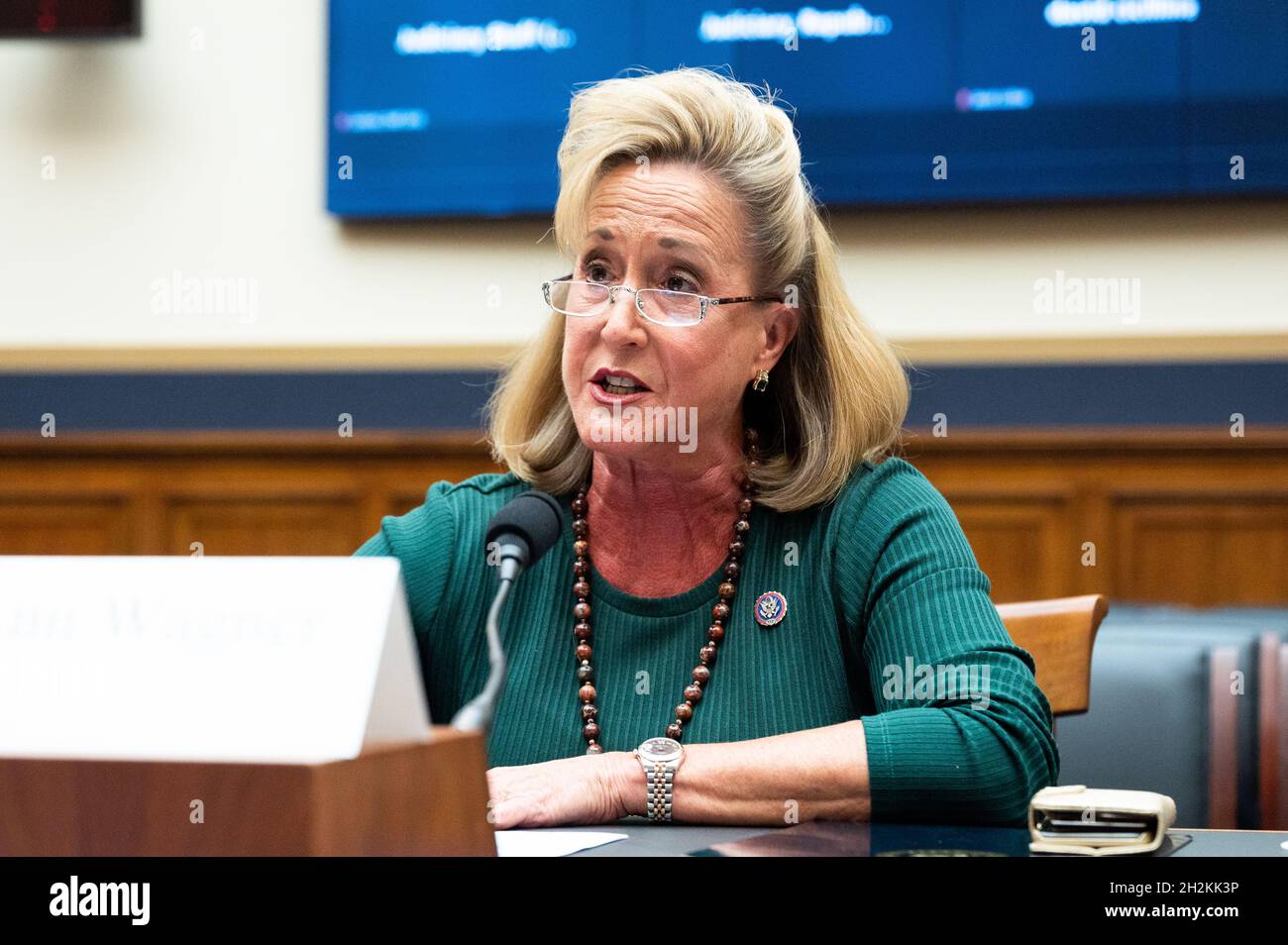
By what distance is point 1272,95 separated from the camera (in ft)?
11.7

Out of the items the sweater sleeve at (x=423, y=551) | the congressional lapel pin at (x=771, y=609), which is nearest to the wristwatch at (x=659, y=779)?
the congressional lapel pin at (x=771, y=609)

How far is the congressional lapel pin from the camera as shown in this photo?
1.63 m

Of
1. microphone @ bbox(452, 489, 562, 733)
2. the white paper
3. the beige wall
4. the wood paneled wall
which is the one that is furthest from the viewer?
the beige wall

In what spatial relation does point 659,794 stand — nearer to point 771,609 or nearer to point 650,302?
point 771,609

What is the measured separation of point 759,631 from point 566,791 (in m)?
0.45

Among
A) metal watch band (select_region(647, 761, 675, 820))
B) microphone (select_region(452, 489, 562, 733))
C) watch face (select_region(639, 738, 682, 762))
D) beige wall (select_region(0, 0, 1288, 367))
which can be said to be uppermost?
beige wall (select_region(0, 0, 1288, 367))

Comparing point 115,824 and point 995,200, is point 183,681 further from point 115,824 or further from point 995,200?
point 995,200

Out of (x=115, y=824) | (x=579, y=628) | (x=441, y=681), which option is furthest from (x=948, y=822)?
(x=115, y=824)

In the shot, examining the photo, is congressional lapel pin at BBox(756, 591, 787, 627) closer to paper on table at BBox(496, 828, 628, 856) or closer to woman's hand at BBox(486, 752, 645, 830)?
woman's hand at BBox(486, 752, 645, 830)

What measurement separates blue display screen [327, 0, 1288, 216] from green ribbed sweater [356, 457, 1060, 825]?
2.15 m

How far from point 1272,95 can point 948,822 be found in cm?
285

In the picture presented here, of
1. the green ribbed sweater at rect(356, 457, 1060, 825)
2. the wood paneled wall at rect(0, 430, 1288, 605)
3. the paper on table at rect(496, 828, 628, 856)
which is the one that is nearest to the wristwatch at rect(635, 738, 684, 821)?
the paper on table at rect(496, 828, 628, 856)

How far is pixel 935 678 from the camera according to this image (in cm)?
142

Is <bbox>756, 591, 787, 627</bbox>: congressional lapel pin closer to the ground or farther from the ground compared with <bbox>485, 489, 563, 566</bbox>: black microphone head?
closer to the ground
